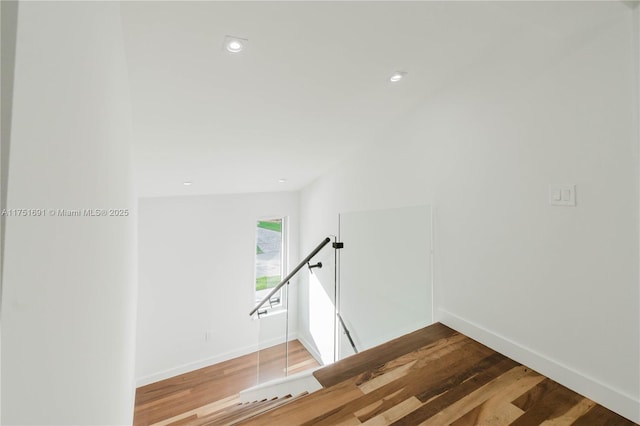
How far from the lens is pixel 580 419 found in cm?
132

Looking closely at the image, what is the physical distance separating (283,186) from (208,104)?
8.98 feet

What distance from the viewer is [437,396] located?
1447mm

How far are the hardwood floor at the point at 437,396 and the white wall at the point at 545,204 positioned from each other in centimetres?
15

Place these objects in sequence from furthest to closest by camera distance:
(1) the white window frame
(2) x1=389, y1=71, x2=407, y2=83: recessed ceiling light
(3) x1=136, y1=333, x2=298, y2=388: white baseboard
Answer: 1. (1) the white window frame
2. (3) x1=136, y1=333, x2=298, y2=388: white baseboard
3. (2) x1=389, y1=71, x2=407, y2=83: recessed ceiling light

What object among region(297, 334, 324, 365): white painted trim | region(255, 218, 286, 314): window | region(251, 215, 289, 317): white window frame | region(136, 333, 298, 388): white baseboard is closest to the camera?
region(297, 334, 324, 365): white painted trim

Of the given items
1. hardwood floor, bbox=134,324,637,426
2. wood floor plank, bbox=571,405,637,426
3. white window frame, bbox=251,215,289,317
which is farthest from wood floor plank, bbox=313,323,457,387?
white window frame, bbox=251,215,289,317

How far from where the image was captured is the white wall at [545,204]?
1340 millimetres

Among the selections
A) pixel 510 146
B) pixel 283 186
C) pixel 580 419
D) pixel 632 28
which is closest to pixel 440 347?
pixel 580 419

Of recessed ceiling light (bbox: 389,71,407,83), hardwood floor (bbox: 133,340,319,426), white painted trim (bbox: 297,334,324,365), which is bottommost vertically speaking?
hardwood floor (bbox: 133,340,319,426)

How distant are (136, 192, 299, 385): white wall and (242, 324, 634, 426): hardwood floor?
6.29 ft

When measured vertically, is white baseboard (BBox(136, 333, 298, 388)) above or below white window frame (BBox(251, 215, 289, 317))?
below

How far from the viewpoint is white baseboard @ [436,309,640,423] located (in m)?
1.34

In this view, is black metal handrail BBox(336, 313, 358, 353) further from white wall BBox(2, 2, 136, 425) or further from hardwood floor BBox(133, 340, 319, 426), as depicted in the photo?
white wall BBox(2, 2, 136, 425)

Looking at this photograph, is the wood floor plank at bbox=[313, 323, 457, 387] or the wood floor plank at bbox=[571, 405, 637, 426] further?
the wood floor plank at bbox=[313, 323, 457, 387]
